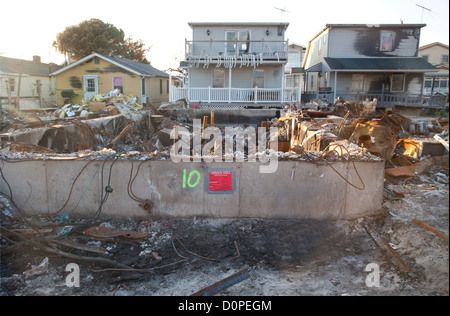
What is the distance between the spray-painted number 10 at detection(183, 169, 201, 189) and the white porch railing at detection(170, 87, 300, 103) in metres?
15.9

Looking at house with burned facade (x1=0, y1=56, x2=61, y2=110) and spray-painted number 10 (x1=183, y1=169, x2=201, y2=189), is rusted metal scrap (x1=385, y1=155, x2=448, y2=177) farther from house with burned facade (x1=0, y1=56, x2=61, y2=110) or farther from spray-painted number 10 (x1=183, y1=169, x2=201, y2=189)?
house with burned facade (x1=0, y1=56, x2=61, y2=110)

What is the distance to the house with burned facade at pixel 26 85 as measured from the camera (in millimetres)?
24234

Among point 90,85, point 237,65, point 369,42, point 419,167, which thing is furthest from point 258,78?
point 419,167

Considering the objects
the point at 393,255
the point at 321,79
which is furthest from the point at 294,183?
the point at 321,79

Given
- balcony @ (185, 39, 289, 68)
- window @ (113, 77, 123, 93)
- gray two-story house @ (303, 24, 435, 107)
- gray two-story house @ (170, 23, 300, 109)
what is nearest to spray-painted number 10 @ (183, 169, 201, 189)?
gray two-story house @ (170, 23, 300, 109)

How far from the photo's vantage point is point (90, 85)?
27.0m

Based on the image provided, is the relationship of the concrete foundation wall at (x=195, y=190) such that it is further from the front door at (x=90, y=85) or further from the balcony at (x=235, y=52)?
the front door at (x=90, y=85)

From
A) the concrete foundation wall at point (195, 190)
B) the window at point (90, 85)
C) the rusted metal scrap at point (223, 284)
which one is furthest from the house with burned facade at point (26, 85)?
the rusted metal scrap at point (223, 284)

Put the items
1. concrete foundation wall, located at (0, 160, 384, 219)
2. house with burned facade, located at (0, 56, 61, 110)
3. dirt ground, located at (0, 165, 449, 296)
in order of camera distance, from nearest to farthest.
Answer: dirt ground, located at (0, 165, 449, 296), concrete foundation wall, located at (0, 160, 384, 219), house with burned facade, located at (0, 56, 61, 110)

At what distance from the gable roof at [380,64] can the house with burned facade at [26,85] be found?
22.7 m

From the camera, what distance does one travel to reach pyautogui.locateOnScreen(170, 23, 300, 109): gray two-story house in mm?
22328

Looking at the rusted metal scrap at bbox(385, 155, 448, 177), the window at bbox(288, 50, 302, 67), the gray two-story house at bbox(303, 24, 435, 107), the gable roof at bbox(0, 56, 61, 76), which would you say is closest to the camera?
the rusted metal scrap at bbox(385, 155, 448, 177)

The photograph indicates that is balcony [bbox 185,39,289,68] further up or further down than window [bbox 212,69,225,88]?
further up
